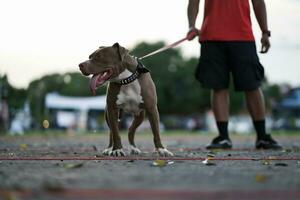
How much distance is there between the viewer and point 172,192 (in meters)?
3.47

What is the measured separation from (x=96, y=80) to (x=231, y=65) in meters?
2.69

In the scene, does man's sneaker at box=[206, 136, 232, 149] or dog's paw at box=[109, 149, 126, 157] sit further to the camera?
man's sneaker at box=[206, 136, 232, 149]

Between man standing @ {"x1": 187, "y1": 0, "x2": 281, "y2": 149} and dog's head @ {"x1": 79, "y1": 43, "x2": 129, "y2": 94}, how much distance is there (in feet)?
6.28

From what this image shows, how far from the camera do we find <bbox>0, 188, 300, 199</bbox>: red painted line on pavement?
3322 millimetres

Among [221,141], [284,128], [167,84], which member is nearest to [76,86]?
[167,84]

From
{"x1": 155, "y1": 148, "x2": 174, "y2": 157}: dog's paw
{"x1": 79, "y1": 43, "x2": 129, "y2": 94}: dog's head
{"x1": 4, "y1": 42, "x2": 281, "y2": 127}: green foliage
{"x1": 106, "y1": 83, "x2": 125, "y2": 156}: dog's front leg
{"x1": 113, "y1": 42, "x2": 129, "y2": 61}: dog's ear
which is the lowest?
{"x1": 155, "y1": 148, "x2": 174, "y2": 157}: dog's paw

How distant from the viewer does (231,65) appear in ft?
28.3

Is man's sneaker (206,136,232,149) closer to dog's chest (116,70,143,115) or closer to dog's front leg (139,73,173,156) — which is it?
dog's front leg (139,73,173,156)

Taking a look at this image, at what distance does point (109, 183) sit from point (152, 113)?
9.74ft

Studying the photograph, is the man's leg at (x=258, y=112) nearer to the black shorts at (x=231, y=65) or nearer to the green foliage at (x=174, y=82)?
the black shorts at (x=231, y=65)

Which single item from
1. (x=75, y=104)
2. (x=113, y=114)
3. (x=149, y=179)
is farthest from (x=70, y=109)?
(x=149, y=179)

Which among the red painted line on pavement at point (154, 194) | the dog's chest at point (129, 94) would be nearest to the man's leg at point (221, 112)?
the dog's chest at point (129, 94)

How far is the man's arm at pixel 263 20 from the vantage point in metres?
8.59

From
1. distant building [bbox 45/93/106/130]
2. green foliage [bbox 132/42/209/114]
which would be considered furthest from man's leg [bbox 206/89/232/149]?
green foliage [bbox 132/42/209/114]
